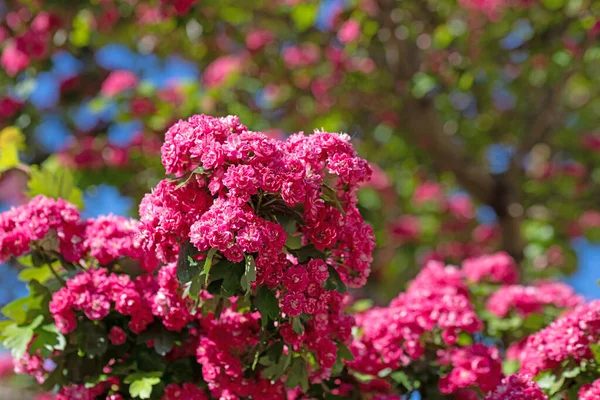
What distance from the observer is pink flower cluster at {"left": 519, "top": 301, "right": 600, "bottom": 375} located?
8.78 feet

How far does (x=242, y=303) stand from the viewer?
8.59 ft

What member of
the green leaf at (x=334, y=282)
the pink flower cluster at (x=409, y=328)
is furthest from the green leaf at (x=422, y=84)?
the green leaf at (x=334, y=282)

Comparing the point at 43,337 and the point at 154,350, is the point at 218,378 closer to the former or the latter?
the point at 154,350

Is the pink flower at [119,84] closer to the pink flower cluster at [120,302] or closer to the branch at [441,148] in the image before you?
the branch at [441,148]

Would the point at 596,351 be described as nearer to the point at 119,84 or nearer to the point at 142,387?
the point at 142,387

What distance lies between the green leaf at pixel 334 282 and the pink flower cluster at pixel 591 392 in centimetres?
92

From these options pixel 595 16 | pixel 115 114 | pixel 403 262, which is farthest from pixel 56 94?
pixel 595 16

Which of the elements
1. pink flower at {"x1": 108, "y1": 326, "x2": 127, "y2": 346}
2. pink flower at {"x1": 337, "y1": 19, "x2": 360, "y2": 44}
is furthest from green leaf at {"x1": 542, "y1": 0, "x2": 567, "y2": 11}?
pink flower at {"x1": 108, "y1": 326, "x2": 127, "y2": 346}

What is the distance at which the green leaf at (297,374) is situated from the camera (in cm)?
253

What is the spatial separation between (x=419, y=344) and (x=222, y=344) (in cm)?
87

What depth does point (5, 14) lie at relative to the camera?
6.74 meters

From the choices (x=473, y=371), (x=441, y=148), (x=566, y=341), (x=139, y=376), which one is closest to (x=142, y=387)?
(x=139, y=376)

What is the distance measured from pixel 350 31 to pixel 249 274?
395 cm

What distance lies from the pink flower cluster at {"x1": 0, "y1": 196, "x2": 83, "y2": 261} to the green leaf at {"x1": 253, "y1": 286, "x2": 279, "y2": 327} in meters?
0.90
